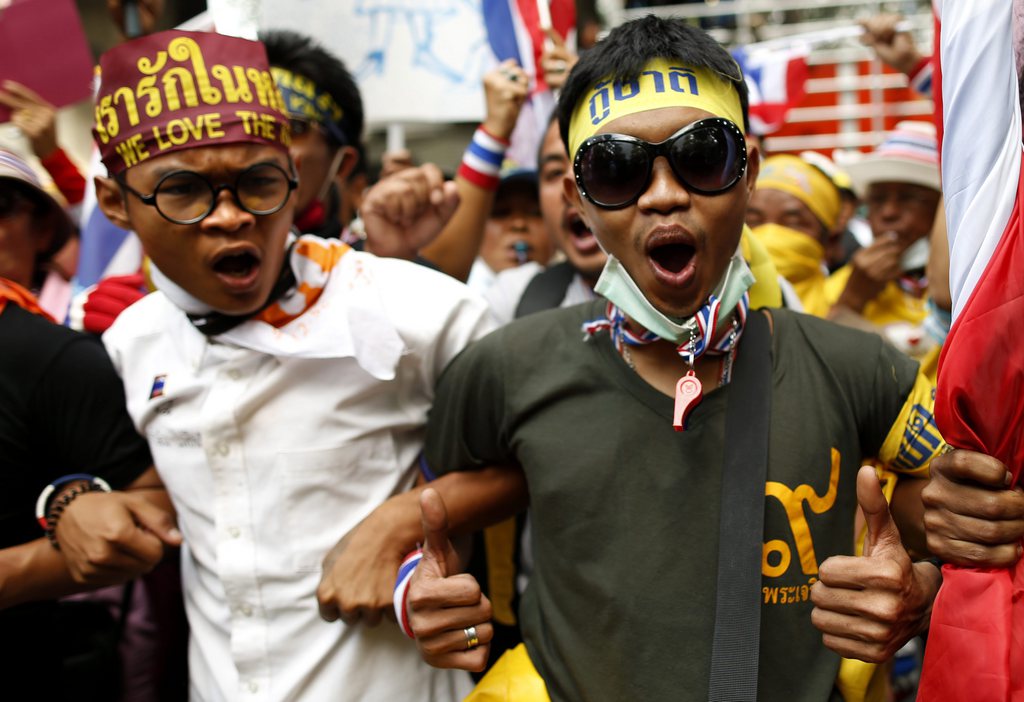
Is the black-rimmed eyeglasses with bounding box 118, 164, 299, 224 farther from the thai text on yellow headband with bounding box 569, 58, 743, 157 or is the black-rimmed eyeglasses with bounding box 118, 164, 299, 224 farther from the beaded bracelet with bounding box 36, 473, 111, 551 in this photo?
the thai text on yellow headband with bounding box 569, 58, 743, 157

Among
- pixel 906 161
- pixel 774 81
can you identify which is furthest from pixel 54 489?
pixel 774 81

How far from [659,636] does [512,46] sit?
2466 mm

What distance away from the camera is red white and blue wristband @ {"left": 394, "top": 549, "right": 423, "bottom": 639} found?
78.5 inches

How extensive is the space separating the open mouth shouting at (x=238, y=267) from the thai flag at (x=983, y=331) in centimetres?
147

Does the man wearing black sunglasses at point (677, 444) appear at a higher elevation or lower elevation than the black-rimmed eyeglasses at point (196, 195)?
lower

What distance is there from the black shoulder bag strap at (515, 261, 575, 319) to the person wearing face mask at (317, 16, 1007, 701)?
2.77 ft

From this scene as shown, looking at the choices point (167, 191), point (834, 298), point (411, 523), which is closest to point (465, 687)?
point (411, 523)

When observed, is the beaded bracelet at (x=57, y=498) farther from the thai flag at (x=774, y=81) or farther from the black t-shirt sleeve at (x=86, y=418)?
the thai flag at (x=774, y=81)

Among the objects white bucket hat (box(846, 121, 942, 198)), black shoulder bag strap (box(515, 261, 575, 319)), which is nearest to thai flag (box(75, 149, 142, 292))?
black shoulder bag strap (box(515, 261, 575, 319))

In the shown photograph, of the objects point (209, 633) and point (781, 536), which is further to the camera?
point (209, 633)

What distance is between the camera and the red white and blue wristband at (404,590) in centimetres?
200

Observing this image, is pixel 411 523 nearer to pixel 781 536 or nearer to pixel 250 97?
pixel 781 536

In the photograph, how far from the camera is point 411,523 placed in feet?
7.09

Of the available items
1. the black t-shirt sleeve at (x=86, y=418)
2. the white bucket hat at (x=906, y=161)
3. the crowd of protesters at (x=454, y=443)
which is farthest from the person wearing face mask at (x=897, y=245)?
the black t-shirt sleeve at (x=86, y=418)
